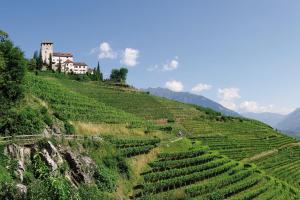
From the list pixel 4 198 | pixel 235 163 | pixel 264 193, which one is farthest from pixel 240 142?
pixel 4 198

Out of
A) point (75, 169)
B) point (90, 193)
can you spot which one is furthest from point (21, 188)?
point (75, 169)

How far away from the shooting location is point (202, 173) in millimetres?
58156

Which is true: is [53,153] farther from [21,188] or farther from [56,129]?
[56,129]

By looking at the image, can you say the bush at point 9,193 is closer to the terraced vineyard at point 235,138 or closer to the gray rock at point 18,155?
the gray rock at point 18,155

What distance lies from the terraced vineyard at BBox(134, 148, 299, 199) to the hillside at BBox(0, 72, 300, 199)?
12 cm

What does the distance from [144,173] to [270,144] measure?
53.3 m

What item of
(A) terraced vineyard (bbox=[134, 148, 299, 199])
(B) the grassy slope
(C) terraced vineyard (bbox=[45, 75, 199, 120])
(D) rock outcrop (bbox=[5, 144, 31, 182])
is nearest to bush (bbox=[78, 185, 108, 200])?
(A) terraced vineyard (bbox=[134, 148, 299, 199])

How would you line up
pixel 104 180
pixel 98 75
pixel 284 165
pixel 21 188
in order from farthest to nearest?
pixel 98 75 < pixel 284 165 < pixel 104 180 < pixel 21 188

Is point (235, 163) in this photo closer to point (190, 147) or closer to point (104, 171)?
point (190, 147)

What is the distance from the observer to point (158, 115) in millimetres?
98250

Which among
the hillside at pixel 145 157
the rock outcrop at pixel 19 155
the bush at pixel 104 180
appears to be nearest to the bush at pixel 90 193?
the hillside at pixel 145 157

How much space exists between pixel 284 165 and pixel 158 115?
30.4 metres

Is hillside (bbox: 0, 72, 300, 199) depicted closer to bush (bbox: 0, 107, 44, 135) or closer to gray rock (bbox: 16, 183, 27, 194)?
gray rock (bbox: 16, 183, 27, 194)

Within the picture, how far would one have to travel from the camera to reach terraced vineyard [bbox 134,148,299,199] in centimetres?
5238
